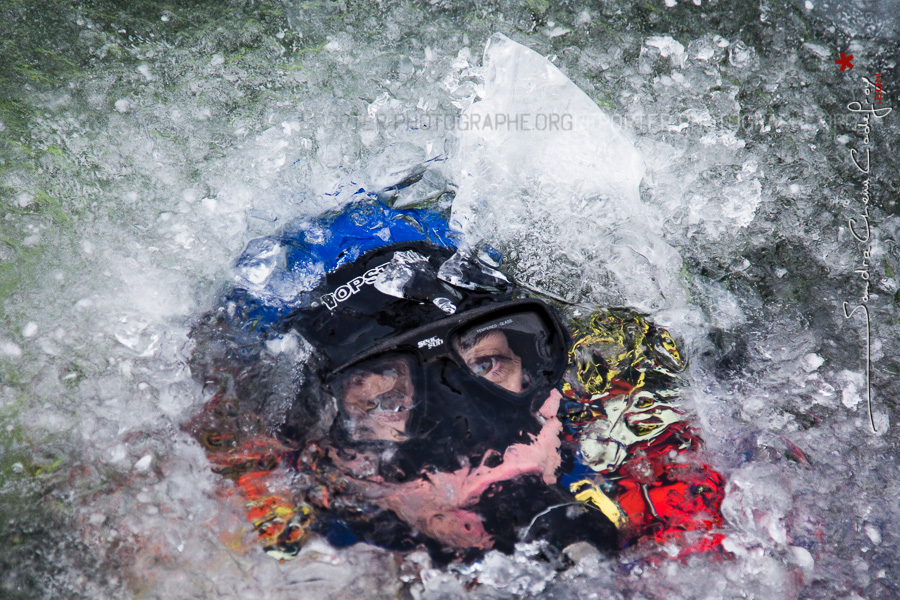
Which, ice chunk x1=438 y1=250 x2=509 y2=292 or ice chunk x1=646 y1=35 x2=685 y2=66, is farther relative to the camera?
ice chunk x1=646 y1=35 x2=685 y2=66

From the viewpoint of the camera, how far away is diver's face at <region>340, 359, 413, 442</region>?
1.88m

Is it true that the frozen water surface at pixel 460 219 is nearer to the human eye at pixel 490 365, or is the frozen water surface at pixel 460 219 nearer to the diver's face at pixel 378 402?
the diver's face at pixel 378 402

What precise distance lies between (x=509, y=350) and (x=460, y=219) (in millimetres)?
609

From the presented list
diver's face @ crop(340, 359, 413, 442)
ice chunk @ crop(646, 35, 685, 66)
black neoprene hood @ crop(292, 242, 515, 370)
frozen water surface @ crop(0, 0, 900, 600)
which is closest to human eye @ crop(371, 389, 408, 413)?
diver's face @ crop(340, 359, 413, 442)

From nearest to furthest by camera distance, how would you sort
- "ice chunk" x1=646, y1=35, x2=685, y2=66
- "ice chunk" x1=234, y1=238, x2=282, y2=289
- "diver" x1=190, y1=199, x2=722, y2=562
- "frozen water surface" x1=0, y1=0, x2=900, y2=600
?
"diver" x1=190, y1=199, x2=722, y2=562 → "frozen water surface" x1=0, y1=0, x2=900, y2=600 → "ice chunk" x1=234, y1=238, x2=282, y2=289 → "ice chunk" x1=646, y1=35, x2=685, y2=66

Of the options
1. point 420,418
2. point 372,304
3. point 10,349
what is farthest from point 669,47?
point 10,349

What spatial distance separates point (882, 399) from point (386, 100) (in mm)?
2303

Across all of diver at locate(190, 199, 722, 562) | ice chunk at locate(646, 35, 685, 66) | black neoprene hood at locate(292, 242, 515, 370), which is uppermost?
ice chunk at locate(646, 35, 685, 66)

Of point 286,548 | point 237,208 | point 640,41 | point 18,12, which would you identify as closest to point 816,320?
point 640,41

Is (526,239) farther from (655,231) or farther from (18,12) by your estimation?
(18,12)

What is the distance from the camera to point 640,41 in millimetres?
2689

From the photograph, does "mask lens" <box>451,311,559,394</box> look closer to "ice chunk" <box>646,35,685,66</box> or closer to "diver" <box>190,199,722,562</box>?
"diver" <box>190,199,722,562</box>

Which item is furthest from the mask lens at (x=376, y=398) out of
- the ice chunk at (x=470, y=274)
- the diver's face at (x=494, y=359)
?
the ice chunk at (x=470, y=274)

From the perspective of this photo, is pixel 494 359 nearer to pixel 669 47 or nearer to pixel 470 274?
pixel 470 274
